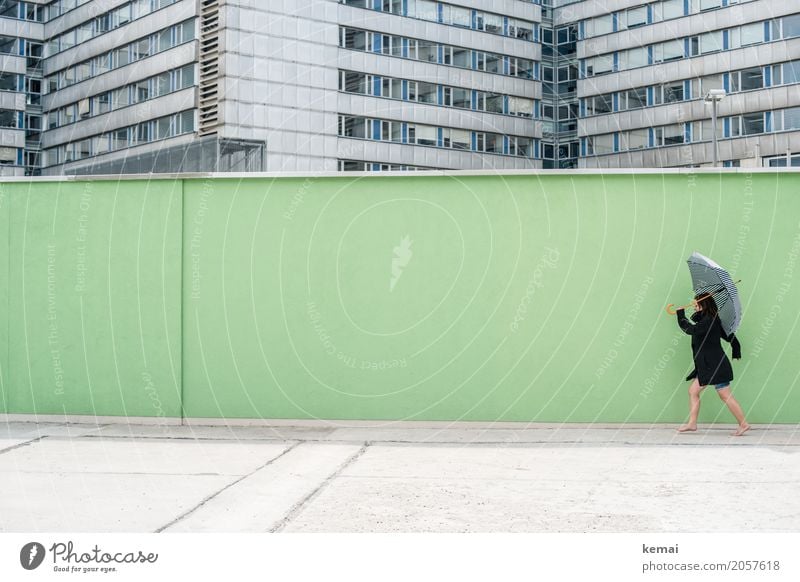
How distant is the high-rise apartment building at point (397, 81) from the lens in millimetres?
60031

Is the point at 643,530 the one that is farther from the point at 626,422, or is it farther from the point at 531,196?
the point at 531,196

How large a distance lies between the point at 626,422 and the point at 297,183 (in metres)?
4.23

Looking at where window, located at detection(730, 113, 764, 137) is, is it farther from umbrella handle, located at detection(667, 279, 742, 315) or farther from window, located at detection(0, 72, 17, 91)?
umbrella handle, located at detection(667, 279, 742, 315)

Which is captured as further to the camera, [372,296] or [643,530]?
[372,296]

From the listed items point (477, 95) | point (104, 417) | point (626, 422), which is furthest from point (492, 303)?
point (477, 95)

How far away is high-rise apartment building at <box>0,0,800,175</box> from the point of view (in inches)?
2363

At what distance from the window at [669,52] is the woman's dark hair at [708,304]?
62.9m

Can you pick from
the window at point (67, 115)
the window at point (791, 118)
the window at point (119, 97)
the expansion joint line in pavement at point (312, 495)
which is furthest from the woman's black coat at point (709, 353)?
the window at point (67, 115)

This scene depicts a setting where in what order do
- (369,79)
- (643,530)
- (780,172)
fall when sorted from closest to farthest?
(643,530)
(780,172)
(369,79)

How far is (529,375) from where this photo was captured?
9953mm

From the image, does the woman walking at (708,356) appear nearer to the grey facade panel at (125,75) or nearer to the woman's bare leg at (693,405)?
the woman's bare leg at (693,405)

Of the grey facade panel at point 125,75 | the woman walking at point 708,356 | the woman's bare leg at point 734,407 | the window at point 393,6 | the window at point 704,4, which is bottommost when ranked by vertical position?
the woman's bare leg at point 734,407

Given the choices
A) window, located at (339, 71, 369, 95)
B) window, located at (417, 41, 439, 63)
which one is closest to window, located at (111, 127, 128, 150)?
window, located at (339, 71, 369, 95)

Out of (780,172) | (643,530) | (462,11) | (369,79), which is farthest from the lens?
(462,11)
